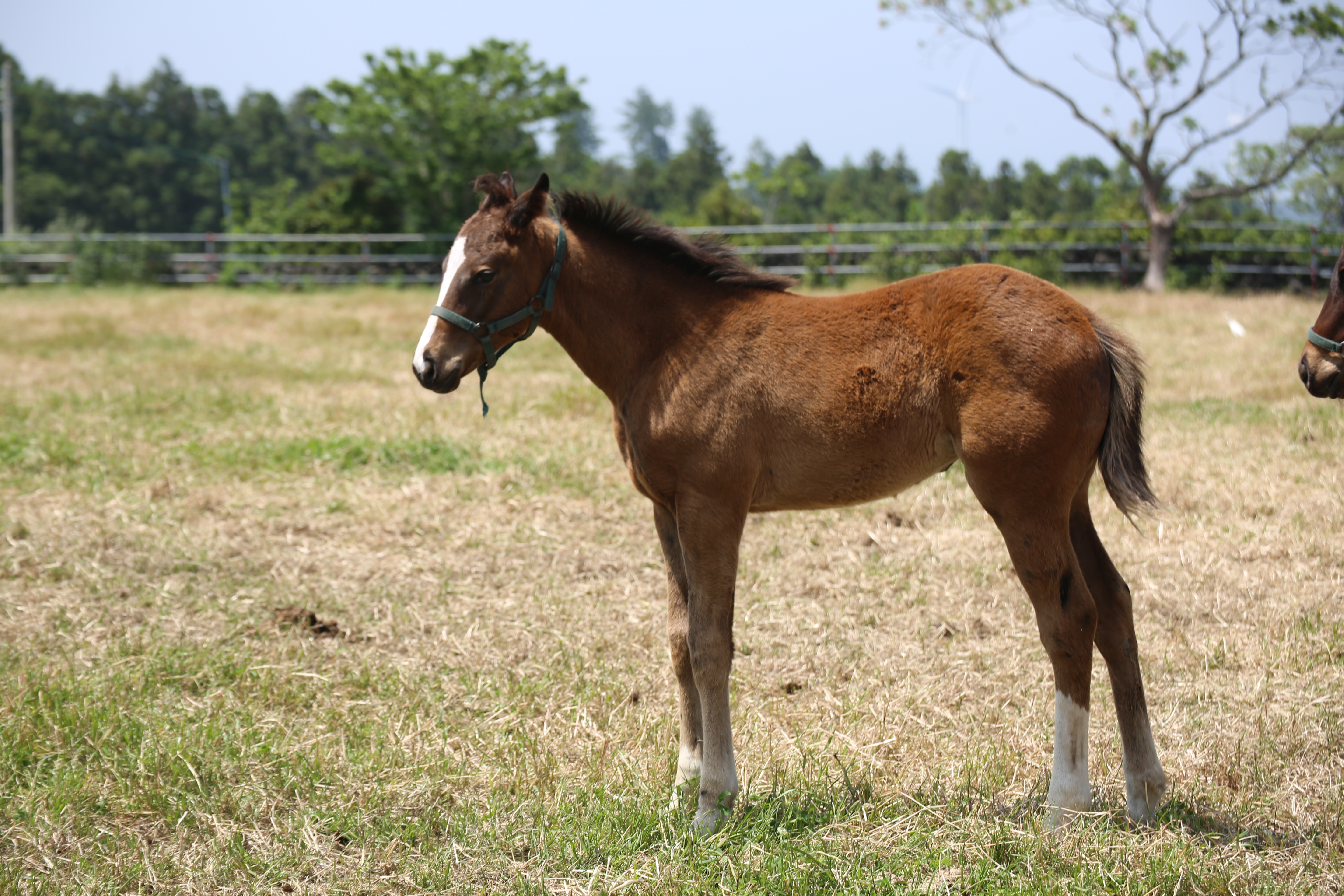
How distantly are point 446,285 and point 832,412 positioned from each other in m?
1.40

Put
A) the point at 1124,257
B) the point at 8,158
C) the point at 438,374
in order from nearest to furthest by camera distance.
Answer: the point at 438,374, the point at 1124,257, the point at 8,158

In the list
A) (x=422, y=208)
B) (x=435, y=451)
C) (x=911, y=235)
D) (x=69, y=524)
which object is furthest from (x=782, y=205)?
(x=69, y=524)

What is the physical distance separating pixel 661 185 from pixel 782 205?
2293 centimetres

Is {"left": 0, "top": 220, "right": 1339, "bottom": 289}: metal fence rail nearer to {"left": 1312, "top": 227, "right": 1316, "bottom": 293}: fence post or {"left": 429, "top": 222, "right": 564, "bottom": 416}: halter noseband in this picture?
{"left": 1312, "top": 227, "right": 1316, "bottom": 293}: fence post

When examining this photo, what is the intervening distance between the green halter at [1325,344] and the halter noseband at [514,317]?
279 centimetres

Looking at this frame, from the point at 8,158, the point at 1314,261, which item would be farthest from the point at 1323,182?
the point at 8,158

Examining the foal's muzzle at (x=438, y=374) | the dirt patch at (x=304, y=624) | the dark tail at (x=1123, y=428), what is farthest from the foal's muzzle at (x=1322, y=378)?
the dirt patch at (x=304, y=624)

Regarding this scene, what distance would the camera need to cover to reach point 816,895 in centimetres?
274

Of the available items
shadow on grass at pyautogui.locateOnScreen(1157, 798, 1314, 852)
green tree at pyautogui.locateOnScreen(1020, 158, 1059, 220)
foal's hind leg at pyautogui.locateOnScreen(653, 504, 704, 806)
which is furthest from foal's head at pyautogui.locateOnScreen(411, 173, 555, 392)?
green tree at pyautogui.locateOnScreen(1020, 158, 1059, 220)

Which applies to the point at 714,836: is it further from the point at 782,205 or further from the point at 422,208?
the point at 422,208

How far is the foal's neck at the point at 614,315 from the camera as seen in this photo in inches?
136

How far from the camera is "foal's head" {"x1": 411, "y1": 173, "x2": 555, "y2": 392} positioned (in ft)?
10.7

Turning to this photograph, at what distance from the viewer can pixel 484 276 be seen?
129 inches

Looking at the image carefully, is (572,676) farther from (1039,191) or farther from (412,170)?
(1039,191)
